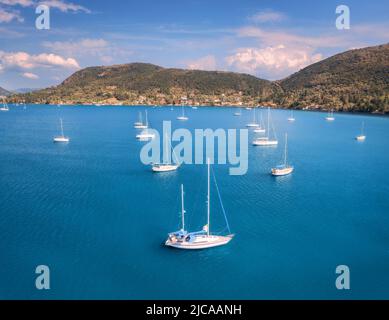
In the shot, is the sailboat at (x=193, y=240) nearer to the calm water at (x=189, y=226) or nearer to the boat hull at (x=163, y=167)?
the calm water at (x=189, y=226)

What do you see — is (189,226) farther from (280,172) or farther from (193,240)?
(280,172)

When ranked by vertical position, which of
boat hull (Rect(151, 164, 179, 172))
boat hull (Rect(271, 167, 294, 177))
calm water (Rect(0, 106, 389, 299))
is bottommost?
calm water (Rect(0, 106, 389, 299))

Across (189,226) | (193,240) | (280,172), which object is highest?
(280,172)

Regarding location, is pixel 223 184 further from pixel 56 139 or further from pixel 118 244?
pixel 56 139

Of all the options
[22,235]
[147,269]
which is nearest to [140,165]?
[22,235]

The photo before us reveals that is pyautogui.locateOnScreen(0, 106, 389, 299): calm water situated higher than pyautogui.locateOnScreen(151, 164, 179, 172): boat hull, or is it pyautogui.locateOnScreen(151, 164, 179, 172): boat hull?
pyautogui.locateOnScreen(151, 164, 179, 172): boat hull

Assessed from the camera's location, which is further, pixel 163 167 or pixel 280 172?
pixel 163 167

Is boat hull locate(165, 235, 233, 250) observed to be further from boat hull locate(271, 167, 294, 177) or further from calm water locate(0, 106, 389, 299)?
boat hull locate(271, 167, 294, 177)

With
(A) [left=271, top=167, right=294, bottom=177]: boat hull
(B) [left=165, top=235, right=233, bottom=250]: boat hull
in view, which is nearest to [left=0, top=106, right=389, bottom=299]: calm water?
(B) [left=165, top=235, right=233, bottom=250]: boat hull

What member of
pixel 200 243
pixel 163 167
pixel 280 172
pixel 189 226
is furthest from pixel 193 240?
pixel 280 172
